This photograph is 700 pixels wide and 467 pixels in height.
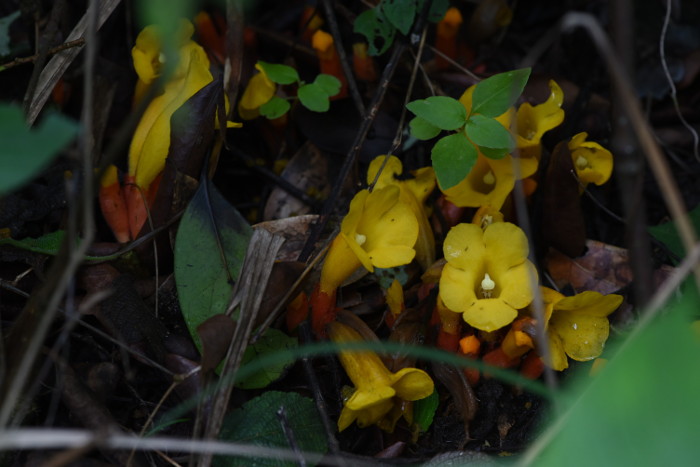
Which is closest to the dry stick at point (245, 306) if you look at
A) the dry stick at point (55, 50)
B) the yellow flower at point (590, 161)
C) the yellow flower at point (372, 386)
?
the yellow flower at point (372, 386)

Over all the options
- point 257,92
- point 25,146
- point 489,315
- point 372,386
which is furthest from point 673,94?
point 25,146

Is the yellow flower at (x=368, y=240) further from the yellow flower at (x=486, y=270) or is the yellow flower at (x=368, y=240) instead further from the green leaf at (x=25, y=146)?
the green leaf at (x=25, y=146)

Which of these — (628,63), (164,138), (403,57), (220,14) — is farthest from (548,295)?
(220,14)

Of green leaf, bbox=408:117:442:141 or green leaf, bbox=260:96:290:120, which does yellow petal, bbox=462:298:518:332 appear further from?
green leaf, bbox=260:96:290:120

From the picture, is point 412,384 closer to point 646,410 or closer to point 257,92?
point 646,410

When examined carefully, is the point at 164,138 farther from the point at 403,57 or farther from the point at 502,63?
the point at 502,63

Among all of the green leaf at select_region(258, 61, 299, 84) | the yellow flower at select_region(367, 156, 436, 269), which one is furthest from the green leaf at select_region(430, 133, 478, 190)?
the green leaf at select_region(258, 61, 299, 84)

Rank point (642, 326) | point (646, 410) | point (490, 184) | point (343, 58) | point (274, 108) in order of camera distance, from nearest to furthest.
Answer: point (646, 410) < point (642, 326) < point (490, 184) < point (274, 108) < point (343, 58)
